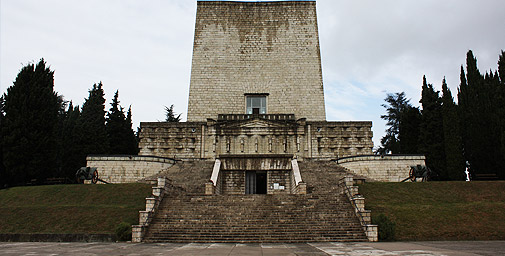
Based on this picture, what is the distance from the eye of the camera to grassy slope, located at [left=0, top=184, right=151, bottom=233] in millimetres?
16578

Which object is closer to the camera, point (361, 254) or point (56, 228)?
point (361, 254)

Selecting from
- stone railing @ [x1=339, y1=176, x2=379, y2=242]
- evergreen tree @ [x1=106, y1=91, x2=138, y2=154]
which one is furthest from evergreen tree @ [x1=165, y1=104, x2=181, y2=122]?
stone railing @ [x1=339, y1=176, x2=379, y2=242]

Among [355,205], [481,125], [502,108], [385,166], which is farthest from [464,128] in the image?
[355,205]

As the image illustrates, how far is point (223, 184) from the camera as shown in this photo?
26.5m

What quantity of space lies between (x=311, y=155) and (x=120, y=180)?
14400 millimetres

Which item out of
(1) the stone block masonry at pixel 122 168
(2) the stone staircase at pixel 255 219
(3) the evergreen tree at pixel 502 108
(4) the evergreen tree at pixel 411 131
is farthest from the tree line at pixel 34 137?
(3) the evergreen tree at pixel 502 108

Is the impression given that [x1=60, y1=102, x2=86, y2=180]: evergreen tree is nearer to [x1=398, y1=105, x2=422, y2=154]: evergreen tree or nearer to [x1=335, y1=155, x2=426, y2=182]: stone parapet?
[x1=335, y1=155, x2=426, y2=182]: stone parapet

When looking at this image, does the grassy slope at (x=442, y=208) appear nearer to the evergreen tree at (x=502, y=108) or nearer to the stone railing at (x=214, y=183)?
the evergreen tree at (x=502, y=108)

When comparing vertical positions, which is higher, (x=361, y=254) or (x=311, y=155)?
(x=311, y=155)

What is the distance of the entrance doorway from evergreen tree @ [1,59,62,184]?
1558cm

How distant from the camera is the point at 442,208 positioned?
17500 mm

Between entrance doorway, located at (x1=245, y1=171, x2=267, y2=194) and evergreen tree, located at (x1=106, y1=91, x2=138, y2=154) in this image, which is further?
evergreen tree, located at (x1=106, y1=91, x2=138, y2=154)

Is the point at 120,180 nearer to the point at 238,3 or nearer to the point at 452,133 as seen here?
the point at 238,3

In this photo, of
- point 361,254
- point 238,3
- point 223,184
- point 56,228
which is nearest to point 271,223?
point 361,254
